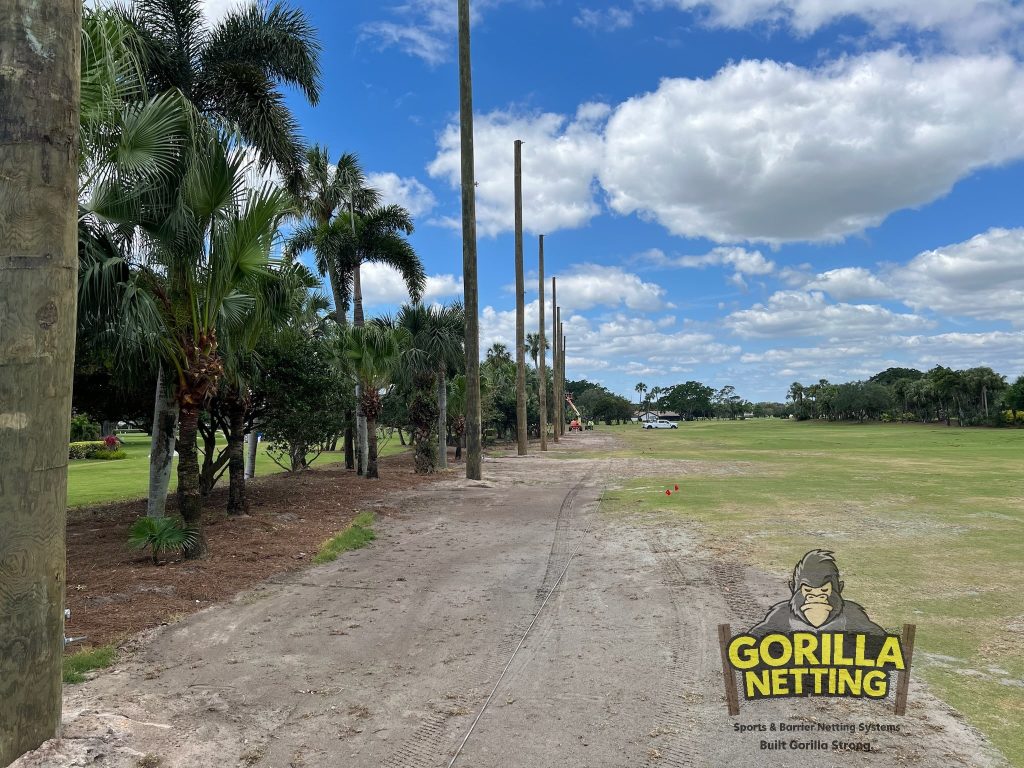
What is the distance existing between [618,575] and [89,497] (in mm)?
16709

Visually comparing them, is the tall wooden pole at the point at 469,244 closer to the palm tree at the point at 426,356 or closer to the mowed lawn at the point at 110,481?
the palm tree at the point at 426,356

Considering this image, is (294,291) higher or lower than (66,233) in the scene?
higher

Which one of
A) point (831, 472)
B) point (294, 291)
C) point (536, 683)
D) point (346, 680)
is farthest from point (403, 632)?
point (831, 472)

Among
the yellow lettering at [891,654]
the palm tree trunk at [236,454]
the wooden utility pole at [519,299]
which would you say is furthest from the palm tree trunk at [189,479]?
the wooden utility pole at [519,299]

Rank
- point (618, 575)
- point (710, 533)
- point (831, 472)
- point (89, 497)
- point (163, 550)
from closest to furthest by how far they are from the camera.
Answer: point (618, 575) → point (163, 550) → point (710, 533) → point (89, 497) → point (831, 472)

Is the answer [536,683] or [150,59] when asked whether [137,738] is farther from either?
[150,59]

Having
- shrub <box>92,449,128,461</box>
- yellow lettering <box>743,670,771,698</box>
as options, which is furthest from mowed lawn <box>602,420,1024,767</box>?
shrub <box>92,449,128,461</box>

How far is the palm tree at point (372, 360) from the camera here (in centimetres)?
2002

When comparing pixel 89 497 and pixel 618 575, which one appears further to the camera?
pixel 89 497

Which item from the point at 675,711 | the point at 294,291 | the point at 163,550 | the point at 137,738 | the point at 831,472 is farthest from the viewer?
the point at 831,472

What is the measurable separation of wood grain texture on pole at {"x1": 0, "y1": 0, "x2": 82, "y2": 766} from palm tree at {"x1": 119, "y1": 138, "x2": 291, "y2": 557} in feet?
16.2

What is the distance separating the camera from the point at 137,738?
13.0 ft

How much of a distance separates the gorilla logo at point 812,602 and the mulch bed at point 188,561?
17.9 feet

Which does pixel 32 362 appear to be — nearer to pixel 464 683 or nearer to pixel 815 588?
pixel 464 683
